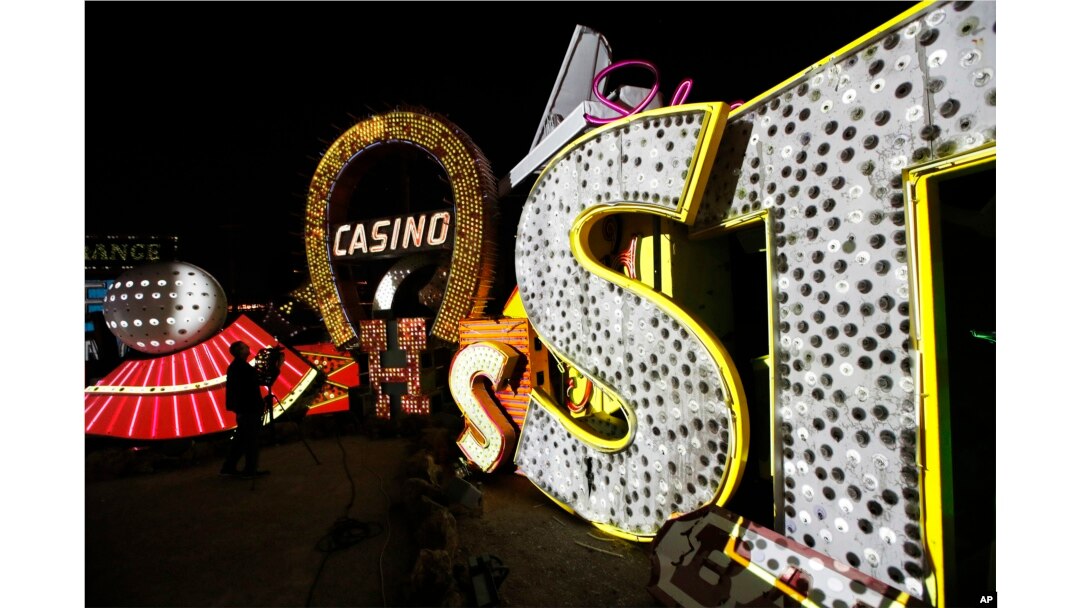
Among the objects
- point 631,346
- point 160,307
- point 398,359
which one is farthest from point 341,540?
point 160,307

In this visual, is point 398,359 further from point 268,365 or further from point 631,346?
point 631,346

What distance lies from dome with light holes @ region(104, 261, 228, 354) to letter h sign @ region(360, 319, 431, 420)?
7.79 feet

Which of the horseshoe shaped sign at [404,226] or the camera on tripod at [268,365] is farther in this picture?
the horseshoe shaped sign at [404,226]

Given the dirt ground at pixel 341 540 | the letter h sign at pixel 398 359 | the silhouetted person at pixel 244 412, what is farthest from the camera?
the letter h sign at pixel 398 359

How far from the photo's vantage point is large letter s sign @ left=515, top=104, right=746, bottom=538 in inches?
121

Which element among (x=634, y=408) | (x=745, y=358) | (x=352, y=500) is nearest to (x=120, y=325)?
(x=352, y=500)

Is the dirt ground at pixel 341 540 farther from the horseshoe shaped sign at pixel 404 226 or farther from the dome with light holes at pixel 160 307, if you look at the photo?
the horseshoe shaped sign at pixel 404 226

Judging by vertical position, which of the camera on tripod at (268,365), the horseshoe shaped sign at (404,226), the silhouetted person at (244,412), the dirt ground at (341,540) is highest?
the horseshoe shaped sign at (404,226)

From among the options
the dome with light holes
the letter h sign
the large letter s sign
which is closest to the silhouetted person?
the dome with light holes

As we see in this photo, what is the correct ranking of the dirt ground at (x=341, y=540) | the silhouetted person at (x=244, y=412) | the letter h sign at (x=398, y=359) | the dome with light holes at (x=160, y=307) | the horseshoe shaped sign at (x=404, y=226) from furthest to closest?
the letter h sign at (x=398, y=359), the horseshoe shaped sign at (x=404, y=226), the dome with light holes at (x=160, y=307), the silhouetted person at (x=244, y=412), the dirt ground at (x=341, y=540)

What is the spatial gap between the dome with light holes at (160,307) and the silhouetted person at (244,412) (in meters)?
1.16

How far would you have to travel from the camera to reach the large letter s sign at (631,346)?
3.09 m

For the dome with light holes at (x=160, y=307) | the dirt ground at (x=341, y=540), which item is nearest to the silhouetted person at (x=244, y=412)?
the dirt ground at (x=341, y=540)

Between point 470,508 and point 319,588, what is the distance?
1.45 metres
